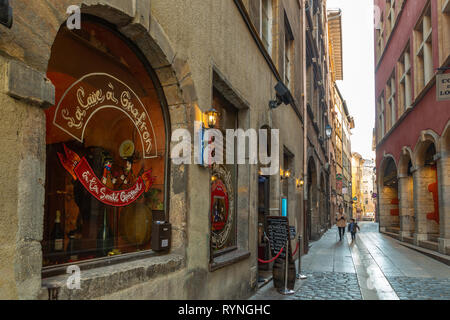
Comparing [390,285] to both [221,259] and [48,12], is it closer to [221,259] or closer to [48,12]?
[221,259]

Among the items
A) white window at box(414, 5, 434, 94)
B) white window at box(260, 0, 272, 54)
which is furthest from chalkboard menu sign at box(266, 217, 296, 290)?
white window at box(414, 5, 434, 94)

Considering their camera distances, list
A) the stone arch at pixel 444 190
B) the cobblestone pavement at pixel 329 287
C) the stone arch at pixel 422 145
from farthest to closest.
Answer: the stone arch at pixel 422 145, the stone arch at pixel 444 190, the cobblestone pavement at pixel 329 287

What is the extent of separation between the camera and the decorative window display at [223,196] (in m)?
6.55

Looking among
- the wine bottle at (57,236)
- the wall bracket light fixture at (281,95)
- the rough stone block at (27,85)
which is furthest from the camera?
the wall bracket light fixture at (281,95)

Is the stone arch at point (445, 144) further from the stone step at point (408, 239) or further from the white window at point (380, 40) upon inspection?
the white window at point (380, 40)

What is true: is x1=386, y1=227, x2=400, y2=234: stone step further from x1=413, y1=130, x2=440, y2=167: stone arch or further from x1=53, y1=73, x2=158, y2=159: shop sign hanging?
x1=53, y1=73, x2=158, y2=159: shop sign hanging

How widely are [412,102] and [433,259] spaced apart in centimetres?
708

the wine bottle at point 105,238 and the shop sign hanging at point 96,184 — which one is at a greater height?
the shop sign hanging at point 96,184

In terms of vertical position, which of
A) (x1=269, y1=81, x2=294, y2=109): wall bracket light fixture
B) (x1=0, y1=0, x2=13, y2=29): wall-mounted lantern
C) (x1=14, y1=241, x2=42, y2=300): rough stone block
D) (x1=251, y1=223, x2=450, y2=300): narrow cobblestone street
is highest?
(x1=269, y1=81, x2=294, y2=109): wall bracket light fixture

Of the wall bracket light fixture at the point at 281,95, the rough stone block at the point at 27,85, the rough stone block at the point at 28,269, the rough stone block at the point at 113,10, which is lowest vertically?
the rough stone block at the point at 28,269

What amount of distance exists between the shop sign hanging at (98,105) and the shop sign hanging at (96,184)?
0.22 metres

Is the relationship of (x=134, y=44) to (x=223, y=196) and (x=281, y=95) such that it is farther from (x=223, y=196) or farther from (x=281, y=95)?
(x=281, y=95)

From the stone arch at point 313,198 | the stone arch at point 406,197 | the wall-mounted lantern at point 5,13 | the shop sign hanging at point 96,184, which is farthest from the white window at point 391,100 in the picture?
the wall-mounted lantern at point 5,13

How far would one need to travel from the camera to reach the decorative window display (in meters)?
6.55
